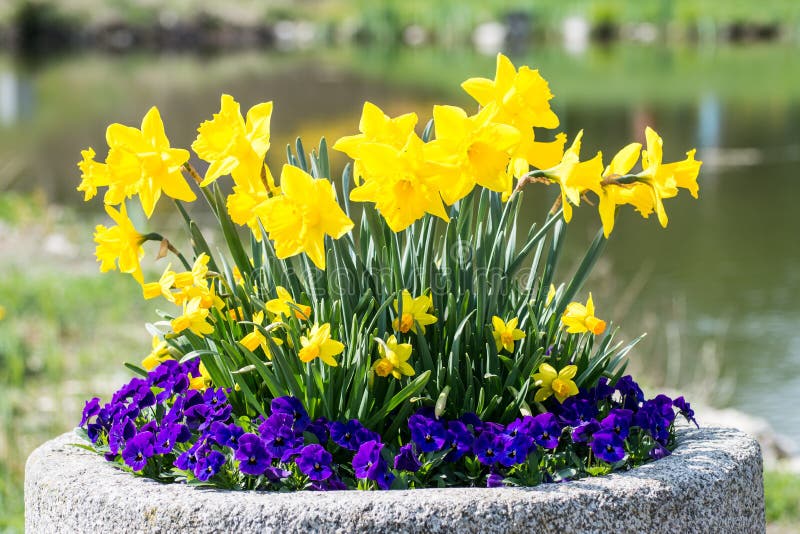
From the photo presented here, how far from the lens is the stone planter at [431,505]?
4.92 ft

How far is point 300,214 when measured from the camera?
1631 millimetres

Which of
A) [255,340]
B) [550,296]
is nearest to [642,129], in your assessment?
[550,296]

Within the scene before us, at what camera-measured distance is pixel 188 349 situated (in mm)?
2033

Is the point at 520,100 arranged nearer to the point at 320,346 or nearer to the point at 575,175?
the point at 575,175

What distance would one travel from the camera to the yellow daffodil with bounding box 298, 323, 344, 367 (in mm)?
1662

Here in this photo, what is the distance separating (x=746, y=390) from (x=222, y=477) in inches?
158

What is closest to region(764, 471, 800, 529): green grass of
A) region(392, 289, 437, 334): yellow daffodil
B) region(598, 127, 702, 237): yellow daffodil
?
region(598, 127, 702, 237): yellow daffodil

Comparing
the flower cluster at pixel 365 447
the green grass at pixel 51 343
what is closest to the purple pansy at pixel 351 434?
the flower cluster at pixel 365 447

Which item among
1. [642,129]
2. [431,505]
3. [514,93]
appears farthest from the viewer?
[642,129]

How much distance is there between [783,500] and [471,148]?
7.47 feet

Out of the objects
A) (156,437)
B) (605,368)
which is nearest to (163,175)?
(156,437)

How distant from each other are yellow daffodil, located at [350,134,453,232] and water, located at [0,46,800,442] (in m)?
3.28

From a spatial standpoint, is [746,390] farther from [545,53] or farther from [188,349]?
[545,53]

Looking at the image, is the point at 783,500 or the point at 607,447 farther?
the point at 783,500
